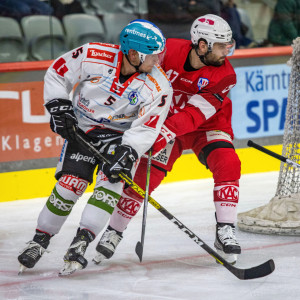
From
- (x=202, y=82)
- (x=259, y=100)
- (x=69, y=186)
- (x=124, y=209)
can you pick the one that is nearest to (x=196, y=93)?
(x=202, y=82)

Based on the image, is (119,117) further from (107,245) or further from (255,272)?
(255,272)

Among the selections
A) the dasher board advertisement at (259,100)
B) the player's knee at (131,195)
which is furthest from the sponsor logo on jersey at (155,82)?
the dasher board advertisement at (259,100)

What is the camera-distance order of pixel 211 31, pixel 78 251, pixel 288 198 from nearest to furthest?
pixel 78 251
pixel 211 31
pixel 288 198

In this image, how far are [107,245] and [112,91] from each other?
693mm

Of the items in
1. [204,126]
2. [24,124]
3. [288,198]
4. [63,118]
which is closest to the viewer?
[63,118]

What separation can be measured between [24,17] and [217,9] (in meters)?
1.59

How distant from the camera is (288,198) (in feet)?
13.1

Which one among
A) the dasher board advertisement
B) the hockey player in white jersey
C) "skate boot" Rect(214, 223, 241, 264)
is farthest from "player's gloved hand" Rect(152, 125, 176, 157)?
the dasher board advertisement

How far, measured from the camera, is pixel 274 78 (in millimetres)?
5832

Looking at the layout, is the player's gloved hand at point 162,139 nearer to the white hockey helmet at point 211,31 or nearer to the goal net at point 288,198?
the white hockey helmet at point 211,31

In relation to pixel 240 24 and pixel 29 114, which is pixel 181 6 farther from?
pixel 29 114

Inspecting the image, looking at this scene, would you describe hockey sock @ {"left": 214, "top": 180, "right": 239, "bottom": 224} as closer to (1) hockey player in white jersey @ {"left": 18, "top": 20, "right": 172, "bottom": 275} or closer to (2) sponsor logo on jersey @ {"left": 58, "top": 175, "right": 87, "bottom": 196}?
(1) hockey player in white jersey @ {"left": 18, "top": 20, "right": 172, "bottom": 275}

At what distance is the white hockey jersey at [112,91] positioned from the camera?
121 inches

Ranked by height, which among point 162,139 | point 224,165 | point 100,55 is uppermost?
point 100,55
